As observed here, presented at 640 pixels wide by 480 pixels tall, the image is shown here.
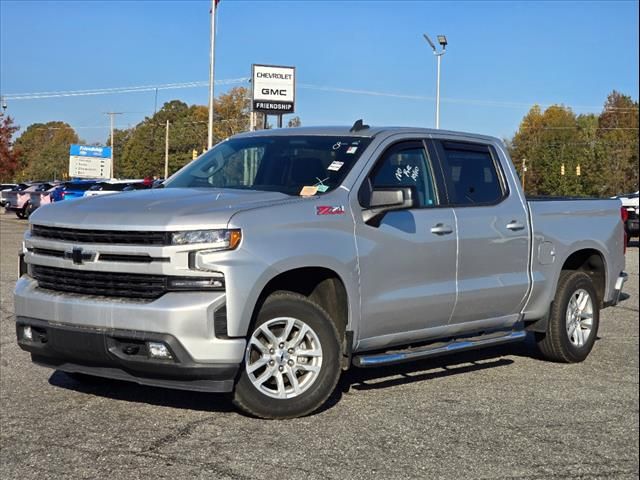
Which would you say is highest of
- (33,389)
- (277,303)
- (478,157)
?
(478,157)

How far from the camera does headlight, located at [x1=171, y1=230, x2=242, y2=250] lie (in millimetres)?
5008

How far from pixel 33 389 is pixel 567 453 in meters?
3.66

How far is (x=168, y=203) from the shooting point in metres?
5.34

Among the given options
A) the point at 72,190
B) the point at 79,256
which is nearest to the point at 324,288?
the point at 79,256

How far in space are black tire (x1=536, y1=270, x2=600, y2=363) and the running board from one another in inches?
21.0

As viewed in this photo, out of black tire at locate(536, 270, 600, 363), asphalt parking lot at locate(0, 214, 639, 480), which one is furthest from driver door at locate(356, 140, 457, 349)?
black tire at locate(536, 270, 600, 363)

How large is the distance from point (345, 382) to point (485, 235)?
5.08 feet

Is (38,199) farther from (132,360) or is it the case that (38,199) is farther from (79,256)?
(132,360)

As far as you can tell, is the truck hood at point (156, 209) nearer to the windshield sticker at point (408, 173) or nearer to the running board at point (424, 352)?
the windshield sticker at point (408, 173)

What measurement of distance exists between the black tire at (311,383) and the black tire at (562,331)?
8.71ft

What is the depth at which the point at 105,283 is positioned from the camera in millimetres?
5184

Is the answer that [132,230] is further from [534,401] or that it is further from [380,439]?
[534,401]

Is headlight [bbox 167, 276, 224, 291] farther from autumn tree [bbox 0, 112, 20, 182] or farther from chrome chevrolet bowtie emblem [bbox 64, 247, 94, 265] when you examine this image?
autumn tree [bbox 0, 112, 20, 182]

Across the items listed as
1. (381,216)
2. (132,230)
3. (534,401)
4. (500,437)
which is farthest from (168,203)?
(534,401)
